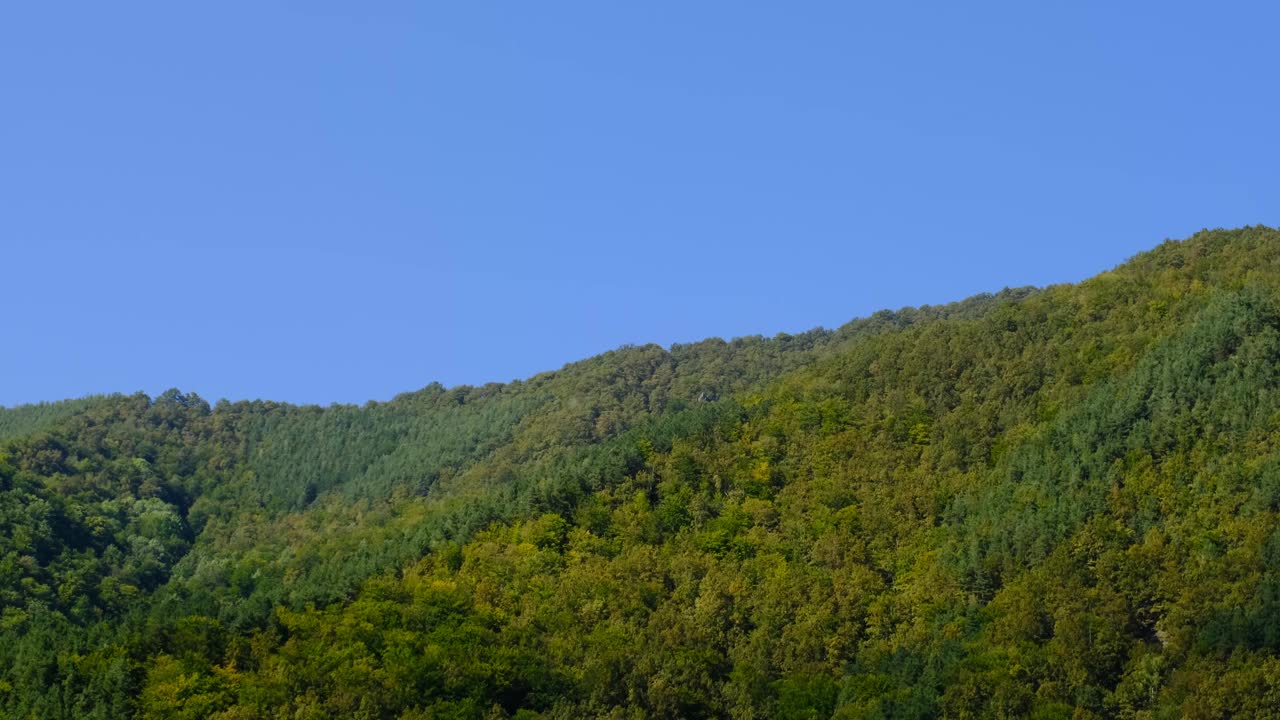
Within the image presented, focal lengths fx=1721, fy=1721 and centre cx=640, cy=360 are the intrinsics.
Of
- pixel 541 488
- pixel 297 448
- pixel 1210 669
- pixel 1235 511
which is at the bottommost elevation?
pixel 1210 669

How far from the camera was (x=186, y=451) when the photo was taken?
192m

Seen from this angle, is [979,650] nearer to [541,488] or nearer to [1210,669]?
[1210,669]

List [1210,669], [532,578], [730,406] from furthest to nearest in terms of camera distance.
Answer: [730,406] < [532,578] < [1210,669]

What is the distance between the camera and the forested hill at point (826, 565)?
89.2m

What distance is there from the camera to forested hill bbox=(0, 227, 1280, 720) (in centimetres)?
8925

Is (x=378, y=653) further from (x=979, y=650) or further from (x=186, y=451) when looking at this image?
(x=186, y=451)

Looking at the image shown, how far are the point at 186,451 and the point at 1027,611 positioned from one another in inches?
4847

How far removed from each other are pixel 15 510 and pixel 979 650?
8023cm

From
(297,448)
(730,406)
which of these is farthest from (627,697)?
(297,448)

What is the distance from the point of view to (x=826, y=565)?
349 feet

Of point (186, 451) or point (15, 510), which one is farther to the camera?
point (186, 451)

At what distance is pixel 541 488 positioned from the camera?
11906cm

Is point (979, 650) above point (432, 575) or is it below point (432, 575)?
below

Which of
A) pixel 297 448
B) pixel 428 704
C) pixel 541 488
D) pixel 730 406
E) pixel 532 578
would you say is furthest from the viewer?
pixel 297 448
